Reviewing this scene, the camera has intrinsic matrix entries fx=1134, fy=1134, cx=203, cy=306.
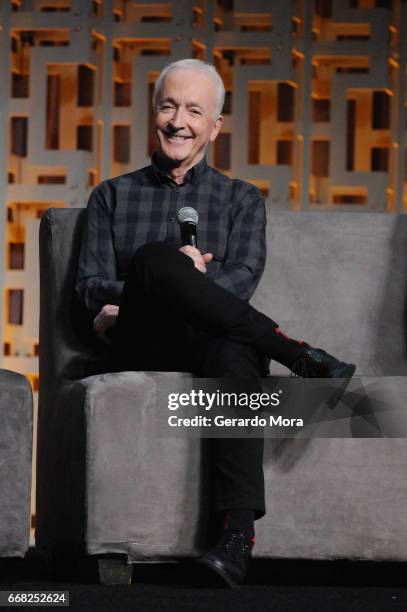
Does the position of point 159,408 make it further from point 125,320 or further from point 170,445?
point 125,320

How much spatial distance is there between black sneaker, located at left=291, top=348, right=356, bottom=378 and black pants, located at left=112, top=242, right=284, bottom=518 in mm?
76

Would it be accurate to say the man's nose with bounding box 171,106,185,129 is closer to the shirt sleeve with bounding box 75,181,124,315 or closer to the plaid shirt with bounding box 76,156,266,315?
the plaid shirt with bounding box 76,156,266,315

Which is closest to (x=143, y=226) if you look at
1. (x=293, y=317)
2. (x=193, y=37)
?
(x=293, y=317)

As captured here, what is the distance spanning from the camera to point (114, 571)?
204 centimetres

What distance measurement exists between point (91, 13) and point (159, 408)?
1.93 m

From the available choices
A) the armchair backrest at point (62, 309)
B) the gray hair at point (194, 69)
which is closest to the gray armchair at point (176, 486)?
the armchair backrest at point (62, 309)

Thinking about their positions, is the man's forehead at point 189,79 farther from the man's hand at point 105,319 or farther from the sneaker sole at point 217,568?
the sneaker sole at point 217,568

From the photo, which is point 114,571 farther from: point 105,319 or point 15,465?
point 105,319

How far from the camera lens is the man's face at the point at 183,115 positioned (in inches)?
101

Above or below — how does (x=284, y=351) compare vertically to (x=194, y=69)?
below

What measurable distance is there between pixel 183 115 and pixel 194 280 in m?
0.64

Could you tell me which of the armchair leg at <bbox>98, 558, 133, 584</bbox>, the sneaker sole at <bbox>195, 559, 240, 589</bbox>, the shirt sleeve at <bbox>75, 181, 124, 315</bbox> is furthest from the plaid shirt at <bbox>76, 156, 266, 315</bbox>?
the sneaker sole at <bbox>195, 559, 240, 589</bbox>

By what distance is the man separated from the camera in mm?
1967

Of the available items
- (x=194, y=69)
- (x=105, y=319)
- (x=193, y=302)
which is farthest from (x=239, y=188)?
(x=193, y=302)
